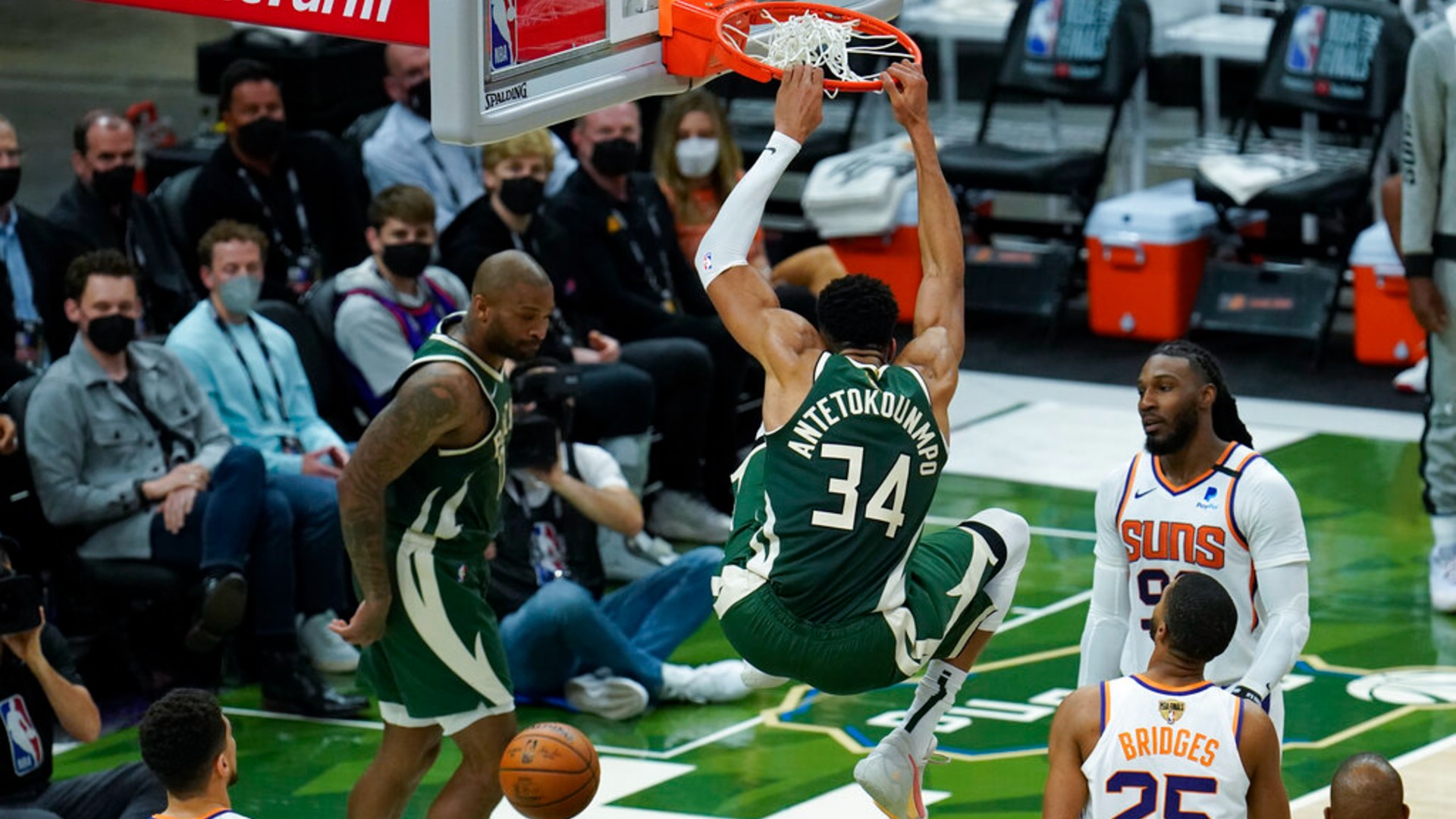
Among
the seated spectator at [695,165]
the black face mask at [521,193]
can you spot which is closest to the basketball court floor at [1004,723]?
the seated spectator at [695,165]

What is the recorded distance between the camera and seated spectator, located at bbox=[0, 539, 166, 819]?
267 inches

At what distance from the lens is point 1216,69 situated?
48.8ft

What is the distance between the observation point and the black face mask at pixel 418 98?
1142 centimetres

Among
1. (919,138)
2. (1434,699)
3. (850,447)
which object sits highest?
(919,138)

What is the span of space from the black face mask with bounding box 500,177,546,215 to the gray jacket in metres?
1.96

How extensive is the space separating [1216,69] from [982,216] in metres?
1.79

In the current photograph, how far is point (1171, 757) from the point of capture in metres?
5.30

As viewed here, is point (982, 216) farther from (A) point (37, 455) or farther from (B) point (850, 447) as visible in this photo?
(B) point (850, 447)

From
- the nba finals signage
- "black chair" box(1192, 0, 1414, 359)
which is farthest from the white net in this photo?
"black chair" box(1192, 0, 1414, 359)

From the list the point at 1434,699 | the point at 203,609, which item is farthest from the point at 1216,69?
Answer: the point at 203,609

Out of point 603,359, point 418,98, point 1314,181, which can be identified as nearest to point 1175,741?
point 603,359

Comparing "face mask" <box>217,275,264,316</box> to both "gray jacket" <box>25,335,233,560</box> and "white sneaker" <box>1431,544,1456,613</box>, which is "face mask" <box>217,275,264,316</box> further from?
"white sneaker" <box>1431,544,1456,613</box>

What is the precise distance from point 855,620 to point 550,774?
88 cm

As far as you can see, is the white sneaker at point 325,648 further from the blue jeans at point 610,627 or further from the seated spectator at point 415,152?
the seated spectator at point 415,152
